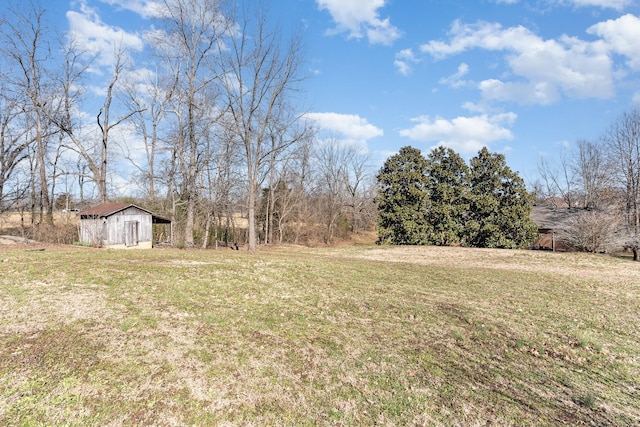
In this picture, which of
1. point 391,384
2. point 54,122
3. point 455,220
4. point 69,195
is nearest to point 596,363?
point 391,384

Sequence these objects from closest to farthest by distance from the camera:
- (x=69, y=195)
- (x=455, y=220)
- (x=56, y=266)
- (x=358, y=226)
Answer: (x=56, y=266), (x=455, y=220), (x=69, y=195), (x=358, y=226)

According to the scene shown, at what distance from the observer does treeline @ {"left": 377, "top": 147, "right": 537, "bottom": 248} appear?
77.5ft

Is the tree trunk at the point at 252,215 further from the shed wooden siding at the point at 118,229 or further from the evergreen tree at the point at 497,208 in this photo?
the evergreen tree at the point at 497,208

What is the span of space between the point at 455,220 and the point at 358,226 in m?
17.4

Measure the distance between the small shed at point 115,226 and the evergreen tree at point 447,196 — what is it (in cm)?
1951

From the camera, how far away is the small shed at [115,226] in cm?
1720

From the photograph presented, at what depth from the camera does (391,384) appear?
3.96m

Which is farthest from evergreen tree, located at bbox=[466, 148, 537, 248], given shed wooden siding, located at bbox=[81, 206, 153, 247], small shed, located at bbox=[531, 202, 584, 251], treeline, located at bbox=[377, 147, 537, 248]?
shed wooden siding, located at bbox=[81, 206, 153, 247]

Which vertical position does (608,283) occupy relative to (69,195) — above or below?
below

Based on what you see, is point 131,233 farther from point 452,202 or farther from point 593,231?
point 593,231

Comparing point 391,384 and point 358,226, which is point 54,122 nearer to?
point 391,384

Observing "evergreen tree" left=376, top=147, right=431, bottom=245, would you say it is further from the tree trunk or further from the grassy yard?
the grassy yard

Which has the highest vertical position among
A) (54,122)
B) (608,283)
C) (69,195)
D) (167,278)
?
(54,122)

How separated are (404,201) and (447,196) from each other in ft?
10.2
